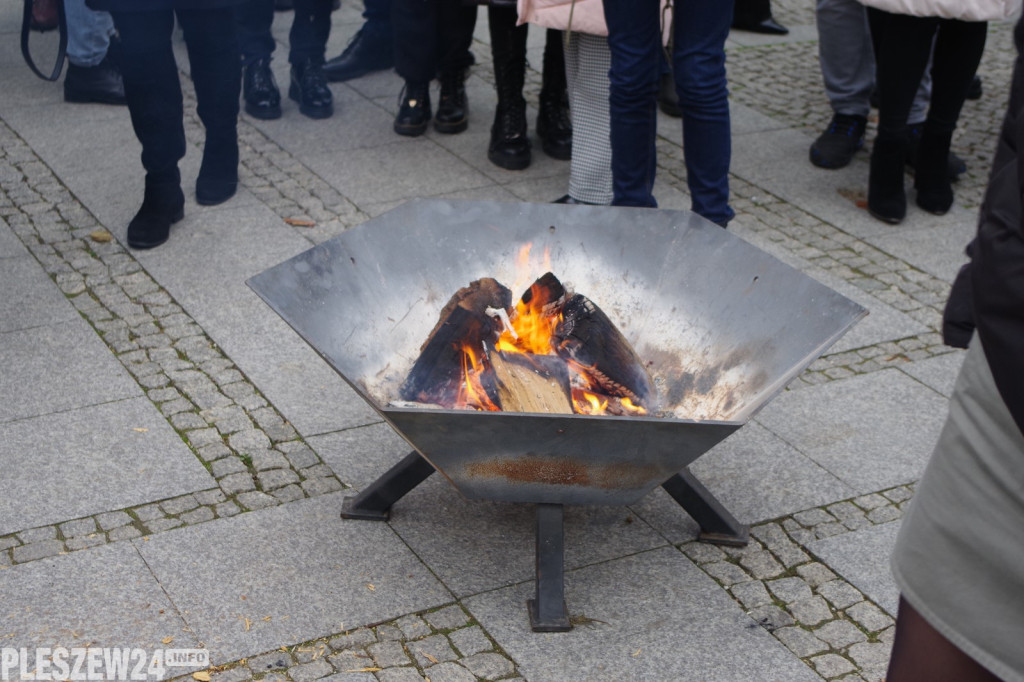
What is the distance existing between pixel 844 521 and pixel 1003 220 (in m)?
2.18

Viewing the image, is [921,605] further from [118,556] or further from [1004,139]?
[118,556]

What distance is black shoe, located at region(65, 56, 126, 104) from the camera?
21.8ft

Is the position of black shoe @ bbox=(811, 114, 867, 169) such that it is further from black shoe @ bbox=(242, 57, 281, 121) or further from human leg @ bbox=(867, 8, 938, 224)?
black shoe @ bbox=(242, 57, 281, 121)

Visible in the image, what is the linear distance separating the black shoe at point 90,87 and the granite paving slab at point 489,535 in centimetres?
406

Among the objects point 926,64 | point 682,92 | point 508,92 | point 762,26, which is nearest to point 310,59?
point 508,92

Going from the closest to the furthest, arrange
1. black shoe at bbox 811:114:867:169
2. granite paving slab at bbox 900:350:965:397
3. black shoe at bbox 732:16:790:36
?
1. granite paving slab at bbox 900:350:965:397
2. black shoe at bbox 811:114:867:169
3. black shoe at bbox 732:16:790:36

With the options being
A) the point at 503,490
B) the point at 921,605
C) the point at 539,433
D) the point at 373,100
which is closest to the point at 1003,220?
the point at 921,605

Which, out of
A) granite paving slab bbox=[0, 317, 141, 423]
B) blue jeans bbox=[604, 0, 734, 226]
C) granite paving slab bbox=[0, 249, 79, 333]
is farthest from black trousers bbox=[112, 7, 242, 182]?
blue jeans bbox=[604, 0, 734, 226]

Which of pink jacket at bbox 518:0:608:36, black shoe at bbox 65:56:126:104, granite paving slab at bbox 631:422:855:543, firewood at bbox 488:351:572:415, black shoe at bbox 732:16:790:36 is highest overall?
pink jacket at bbox 518:0:608:36

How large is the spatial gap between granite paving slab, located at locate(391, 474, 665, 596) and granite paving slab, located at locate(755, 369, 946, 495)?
0.76 meters

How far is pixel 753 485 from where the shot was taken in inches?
145

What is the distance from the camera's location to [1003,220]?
148cm

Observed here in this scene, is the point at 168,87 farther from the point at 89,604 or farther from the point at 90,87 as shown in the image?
the point at 89,604

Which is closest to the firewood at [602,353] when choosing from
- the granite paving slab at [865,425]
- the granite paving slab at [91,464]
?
the granite paving slab at [865,425]
